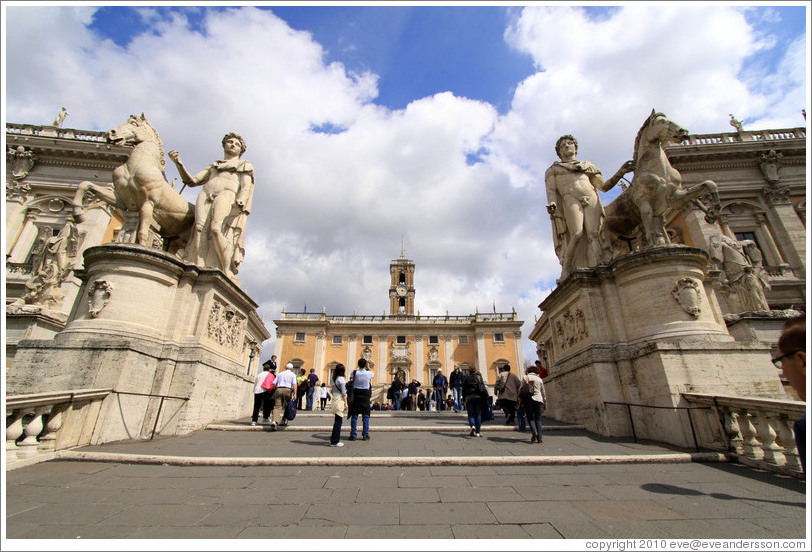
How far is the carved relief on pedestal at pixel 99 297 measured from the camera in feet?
21.7

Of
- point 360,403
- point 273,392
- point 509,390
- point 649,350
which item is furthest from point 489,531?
point 273,392

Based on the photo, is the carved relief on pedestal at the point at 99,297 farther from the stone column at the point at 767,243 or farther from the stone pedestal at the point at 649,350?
the stone column at the point at 767,243

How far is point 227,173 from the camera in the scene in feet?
31.2

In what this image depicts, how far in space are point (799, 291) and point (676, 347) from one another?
59.1ft

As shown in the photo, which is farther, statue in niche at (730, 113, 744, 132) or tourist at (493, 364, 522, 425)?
statue in niche at (730, 113, 744, 132)

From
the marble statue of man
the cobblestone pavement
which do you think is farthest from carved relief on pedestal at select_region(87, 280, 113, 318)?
the cobblestone pavement

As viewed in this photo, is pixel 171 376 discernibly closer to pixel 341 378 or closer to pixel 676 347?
pixel 341 378

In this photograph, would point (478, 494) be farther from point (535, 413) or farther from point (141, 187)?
point (141, 187)

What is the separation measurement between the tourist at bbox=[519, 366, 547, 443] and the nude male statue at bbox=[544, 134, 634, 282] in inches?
141

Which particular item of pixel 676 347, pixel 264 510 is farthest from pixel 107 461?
pixel 676 347

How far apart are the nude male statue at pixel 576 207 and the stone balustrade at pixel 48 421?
394 inches

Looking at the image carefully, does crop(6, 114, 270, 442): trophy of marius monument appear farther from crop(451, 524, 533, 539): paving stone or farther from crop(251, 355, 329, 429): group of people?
crop(451, 524, 533, 539): paving stone

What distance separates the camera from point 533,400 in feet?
21.1

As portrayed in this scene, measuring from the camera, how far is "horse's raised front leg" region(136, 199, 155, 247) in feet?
24.8
